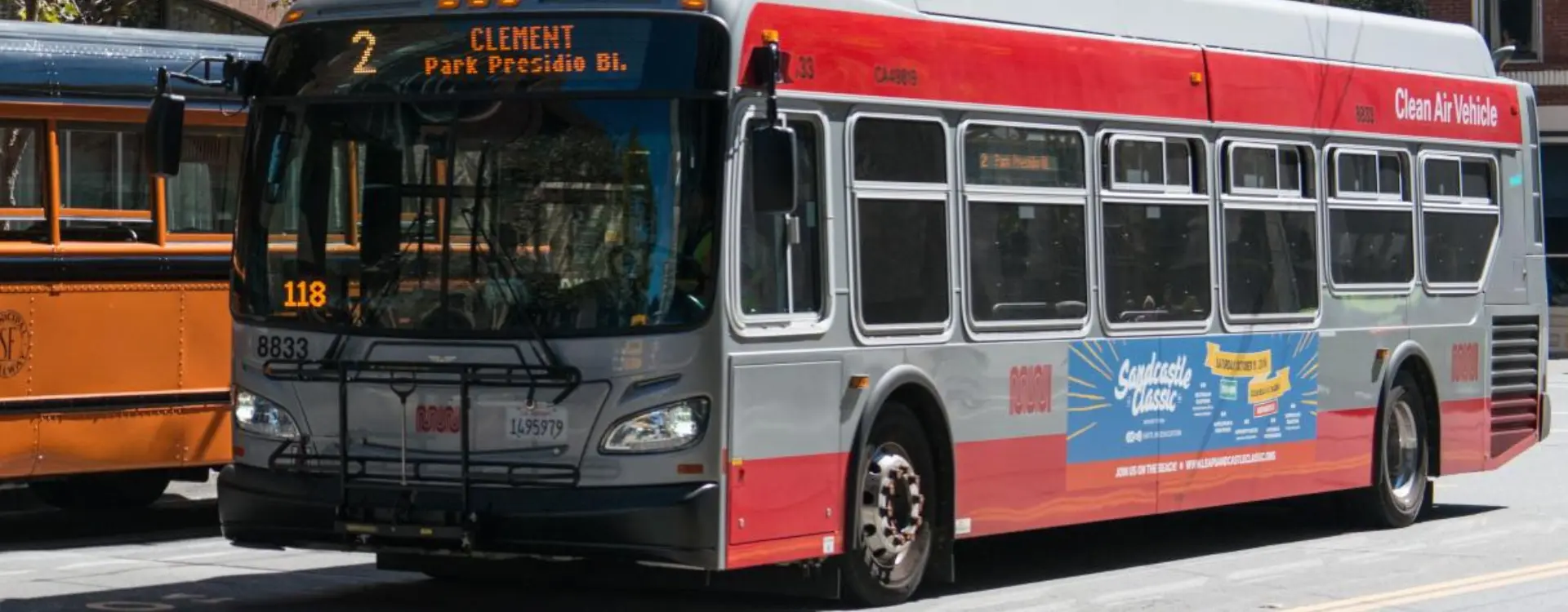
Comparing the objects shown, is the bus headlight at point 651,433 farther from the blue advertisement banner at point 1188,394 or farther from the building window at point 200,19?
the building window at point 200,19

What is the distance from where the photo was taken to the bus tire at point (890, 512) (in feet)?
35.1

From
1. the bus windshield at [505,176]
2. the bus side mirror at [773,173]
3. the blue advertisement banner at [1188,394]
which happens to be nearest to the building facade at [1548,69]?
the blue advertisement banner at [1188,394]

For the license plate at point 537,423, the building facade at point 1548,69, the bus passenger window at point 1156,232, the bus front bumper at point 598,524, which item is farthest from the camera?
the building facade at point 1548,69

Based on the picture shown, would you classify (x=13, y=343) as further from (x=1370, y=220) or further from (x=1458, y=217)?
(x=1458, y=217)

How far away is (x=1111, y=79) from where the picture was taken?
12586 millimetres

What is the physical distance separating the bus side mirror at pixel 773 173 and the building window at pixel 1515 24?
34.5 meters

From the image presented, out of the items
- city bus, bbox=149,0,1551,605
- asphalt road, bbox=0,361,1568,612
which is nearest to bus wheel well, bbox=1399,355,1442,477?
asphalt road, bbox=0,361,1568,612

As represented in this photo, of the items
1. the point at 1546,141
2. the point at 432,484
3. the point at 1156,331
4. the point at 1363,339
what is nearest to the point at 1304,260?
the point at 1363,339

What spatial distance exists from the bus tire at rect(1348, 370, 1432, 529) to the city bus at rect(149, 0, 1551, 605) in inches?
73.7

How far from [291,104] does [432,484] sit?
176cm

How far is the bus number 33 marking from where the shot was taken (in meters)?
10.2

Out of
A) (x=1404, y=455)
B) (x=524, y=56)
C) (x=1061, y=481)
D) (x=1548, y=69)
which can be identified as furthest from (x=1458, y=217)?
(x=1548, y=69)

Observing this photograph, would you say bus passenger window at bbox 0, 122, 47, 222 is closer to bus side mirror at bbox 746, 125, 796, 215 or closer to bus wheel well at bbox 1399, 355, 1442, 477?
bus side mirror at bbox 746, 125, 796, 215

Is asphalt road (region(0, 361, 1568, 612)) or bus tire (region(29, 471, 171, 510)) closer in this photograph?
asphalt road (region(0, 361, 1568, 612))
